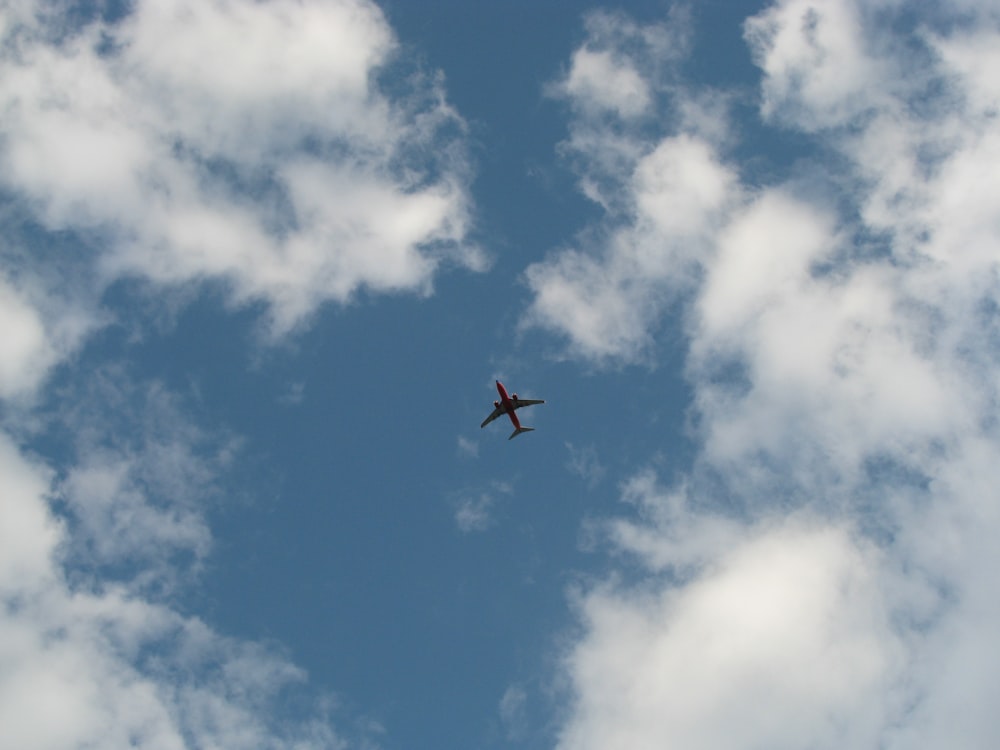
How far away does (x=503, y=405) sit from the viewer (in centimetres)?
19538
